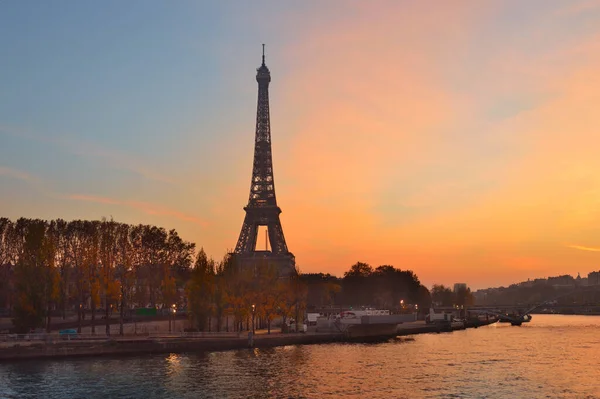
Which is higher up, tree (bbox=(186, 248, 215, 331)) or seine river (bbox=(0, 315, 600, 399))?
tree (bbox=(186, 248, 215, 331))

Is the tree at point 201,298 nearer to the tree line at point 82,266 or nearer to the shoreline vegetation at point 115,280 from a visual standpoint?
the shoreline vegetation at point 115,280

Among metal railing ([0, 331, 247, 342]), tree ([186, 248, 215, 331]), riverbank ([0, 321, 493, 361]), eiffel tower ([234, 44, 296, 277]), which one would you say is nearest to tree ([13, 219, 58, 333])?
metal railing ([0, 331, 247, 342])

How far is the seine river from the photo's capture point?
52000 mm

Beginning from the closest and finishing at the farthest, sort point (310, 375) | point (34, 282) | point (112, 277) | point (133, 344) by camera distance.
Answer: point (310, 375) → point (133, 344) → point (34, 282) → point (112, 277)

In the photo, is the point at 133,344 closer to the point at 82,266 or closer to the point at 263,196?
the point at 82,266

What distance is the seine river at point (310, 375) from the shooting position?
52.0m

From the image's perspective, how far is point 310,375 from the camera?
61.7 m

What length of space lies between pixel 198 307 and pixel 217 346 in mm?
13052

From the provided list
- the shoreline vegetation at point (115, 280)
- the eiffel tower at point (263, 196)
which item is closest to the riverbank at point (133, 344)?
the shoreline vegetation at point (115, 280)

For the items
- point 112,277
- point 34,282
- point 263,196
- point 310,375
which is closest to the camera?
point 310,375

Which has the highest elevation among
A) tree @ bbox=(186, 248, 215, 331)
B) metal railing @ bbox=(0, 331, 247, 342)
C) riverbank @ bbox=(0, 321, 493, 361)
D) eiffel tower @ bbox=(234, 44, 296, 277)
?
eiffel tower @ bbox=(234, 44, 296, 277)

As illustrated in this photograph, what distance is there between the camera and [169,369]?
63219 mm

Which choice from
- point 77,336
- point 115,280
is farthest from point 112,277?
point 77,336

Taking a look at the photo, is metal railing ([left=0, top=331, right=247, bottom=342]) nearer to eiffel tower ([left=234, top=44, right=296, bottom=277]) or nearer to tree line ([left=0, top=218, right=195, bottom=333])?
tree line ([left=0, top=218, right=195, bottom=333])
